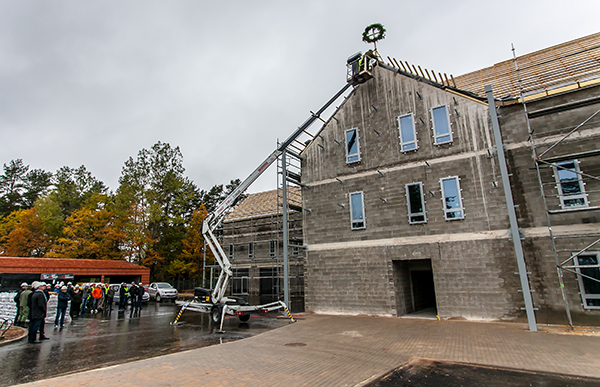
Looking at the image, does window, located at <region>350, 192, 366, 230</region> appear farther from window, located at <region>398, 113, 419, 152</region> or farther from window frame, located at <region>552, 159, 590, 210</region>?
window frame, located at <region>552, 159, 590, 210</region>

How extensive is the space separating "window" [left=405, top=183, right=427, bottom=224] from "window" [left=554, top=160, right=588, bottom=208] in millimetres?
5022

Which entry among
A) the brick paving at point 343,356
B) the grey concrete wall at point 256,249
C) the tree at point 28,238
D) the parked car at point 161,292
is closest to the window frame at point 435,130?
the brick paving at point 343,356

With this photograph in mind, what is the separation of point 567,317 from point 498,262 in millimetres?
2727

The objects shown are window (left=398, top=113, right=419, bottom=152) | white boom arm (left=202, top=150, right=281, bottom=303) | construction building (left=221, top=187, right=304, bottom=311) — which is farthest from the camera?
construction building (left=221, top=187, right=304, bottom=311)

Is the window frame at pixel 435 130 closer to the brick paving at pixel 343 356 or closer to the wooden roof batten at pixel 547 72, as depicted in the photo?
the wooden roof batten at pixel 547 72

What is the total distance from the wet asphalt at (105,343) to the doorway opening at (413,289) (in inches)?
225

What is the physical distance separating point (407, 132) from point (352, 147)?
3005mm

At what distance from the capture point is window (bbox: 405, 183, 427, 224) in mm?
14609

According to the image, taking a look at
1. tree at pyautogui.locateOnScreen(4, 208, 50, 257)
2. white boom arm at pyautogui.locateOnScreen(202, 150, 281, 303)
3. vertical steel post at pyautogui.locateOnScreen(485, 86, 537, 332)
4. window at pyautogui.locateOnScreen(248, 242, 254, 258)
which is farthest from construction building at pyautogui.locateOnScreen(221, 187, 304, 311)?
tree at pyautogui.locateOnScreen(4, 208, 50, 257)

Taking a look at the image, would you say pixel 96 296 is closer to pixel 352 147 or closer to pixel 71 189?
pixel 352 147

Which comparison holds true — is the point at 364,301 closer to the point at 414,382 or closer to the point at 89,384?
the point at 414,382

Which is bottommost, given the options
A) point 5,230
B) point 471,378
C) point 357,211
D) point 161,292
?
point 161,292

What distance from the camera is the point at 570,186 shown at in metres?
12.0

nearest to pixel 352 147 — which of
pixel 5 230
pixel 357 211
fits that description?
pixel 357 211
